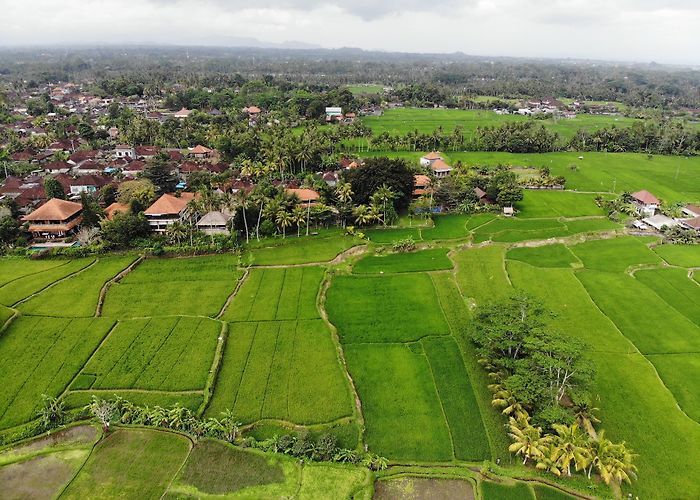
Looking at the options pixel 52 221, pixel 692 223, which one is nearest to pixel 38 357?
pixel 52 221

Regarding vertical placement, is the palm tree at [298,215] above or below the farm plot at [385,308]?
above

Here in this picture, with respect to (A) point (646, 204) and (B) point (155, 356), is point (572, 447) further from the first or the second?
(A) point (646, 204)

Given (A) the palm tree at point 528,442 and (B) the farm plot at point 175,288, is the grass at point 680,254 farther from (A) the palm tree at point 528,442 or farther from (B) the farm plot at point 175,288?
(B) the farm plot at point 175,288

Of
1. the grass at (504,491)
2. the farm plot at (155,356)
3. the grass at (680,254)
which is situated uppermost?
the grass at (680,254)

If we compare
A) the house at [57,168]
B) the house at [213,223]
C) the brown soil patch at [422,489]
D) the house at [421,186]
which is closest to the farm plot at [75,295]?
the house at [213,223]

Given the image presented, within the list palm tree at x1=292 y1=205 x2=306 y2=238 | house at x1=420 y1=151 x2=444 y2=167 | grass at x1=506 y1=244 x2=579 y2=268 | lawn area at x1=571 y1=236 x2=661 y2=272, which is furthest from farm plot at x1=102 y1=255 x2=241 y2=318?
house at x1=420 y1=151 x2=444 y2=167

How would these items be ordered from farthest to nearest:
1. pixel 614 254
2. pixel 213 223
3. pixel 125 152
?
1. pixel 125 152
2. pixel 213 223
3. pixel 614 254

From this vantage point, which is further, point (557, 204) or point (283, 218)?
point (557, 204)
